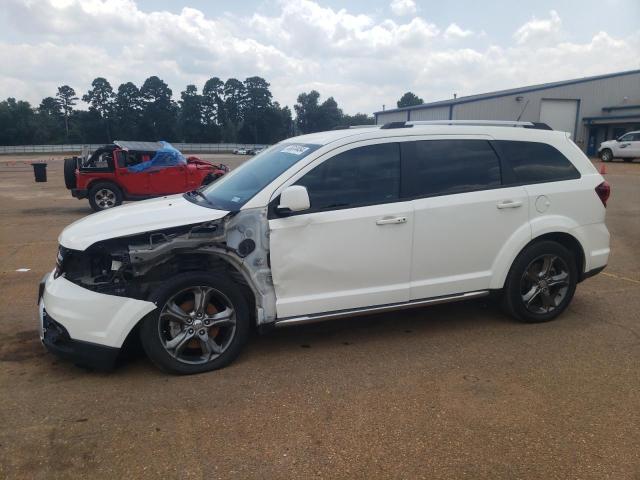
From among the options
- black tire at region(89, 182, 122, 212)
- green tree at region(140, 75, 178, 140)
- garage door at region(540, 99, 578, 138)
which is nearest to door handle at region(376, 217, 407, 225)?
black tire at region(89, 182, 122, 212)

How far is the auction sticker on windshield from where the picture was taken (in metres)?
4.28

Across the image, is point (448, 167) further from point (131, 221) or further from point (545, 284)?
point (131, 221)

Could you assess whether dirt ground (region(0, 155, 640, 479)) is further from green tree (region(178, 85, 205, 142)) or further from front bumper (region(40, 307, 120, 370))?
green tree (region(178, 85, 205, 142))

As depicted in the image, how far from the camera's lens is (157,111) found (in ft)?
Answer: 305

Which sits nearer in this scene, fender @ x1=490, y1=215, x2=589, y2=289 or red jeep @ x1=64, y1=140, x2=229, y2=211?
fender @ x1=490, y1=215, x2=589, y2=289

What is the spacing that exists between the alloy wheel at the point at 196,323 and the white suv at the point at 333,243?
1 centimetres

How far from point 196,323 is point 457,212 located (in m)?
2.30

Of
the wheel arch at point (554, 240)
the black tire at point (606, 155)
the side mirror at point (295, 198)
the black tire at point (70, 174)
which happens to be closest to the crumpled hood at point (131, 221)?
the side mirror at point (295, 198)

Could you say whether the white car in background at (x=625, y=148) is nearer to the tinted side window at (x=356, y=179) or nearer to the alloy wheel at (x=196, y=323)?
the tinted side window at (x=356, y=179)

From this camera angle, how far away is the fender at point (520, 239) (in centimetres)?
457

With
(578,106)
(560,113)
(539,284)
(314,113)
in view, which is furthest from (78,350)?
(314,113)

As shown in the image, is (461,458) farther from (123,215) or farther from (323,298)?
(123,215)

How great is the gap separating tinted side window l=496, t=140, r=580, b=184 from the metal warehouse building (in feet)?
110

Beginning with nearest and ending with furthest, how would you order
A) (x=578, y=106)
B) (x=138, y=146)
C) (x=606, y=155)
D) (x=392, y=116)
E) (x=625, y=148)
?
(x=138, y=146) → (x=625, y=148) → (x=606, y=155) → (x=578, y=106) → (x=392, y=116)
